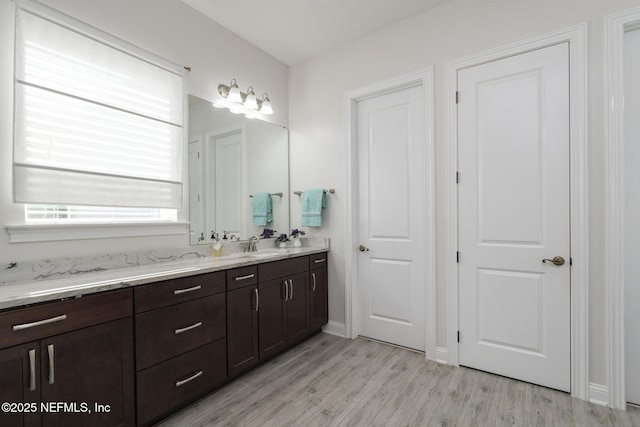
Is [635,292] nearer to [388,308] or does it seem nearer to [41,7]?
[388,308]

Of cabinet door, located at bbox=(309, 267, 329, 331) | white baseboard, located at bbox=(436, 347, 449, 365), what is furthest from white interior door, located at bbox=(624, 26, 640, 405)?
cabinet door, located at bbox=(309, 267, 329, 331)

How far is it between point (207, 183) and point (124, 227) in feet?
2.48

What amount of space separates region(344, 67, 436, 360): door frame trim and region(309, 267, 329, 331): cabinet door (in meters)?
0.23

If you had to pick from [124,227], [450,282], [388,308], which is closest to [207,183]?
[124,227]

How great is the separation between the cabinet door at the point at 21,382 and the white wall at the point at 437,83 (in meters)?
2.31

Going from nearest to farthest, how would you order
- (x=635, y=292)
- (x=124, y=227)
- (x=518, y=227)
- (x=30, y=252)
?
(x=30, y=252) < (x=635, y=292) < (x=124, y=227) < (x=518, y=227)

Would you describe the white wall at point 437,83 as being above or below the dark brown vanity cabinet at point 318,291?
above

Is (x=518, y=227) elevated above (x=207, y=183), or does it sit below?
below

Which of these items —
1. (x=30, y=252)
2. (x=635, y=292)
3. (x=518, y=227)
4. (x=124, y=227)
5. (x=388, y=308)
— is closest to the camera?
(x=30, y=252)

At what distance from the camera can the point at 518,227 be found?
2.24 metres

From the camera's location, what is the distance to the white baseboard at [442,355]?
252 cm

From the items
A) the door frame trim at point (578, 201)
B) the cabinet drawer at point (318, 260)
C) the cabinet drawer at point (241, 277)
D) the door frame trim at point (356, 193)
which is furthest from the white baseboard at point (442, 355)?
the cabinet drawer at point (241, 277)

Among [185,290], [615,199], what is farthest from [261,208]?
[615,199]

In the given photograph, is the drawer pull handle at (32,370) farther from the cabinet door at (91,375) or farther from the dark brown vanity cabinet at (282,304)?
the dark brown vanity cabinet at (282,304)
